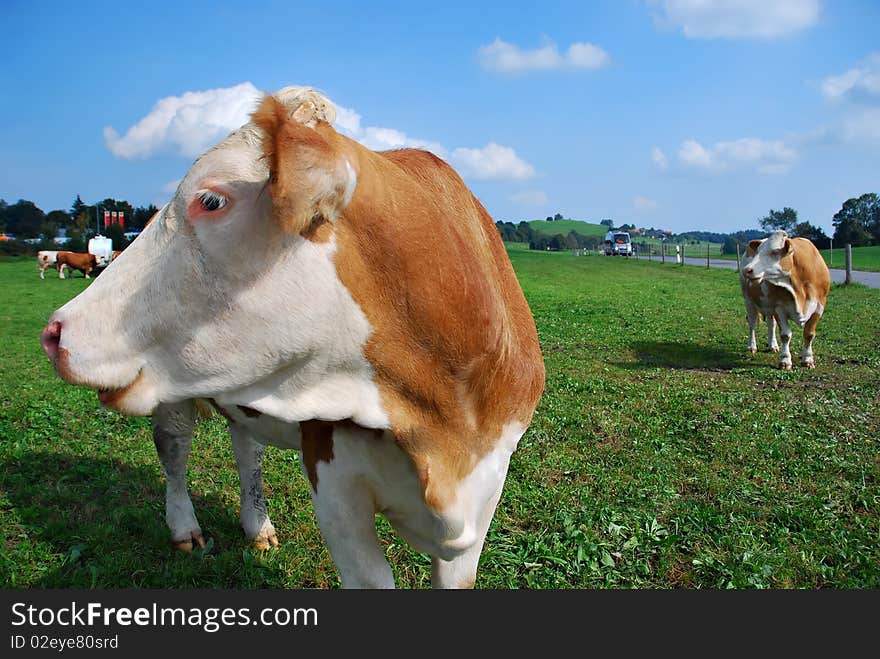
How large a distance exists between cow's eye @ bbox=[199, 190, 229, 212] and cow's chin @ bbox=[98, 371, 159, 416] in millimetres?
493

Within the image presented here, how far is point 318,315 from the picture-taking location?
5.87 feet

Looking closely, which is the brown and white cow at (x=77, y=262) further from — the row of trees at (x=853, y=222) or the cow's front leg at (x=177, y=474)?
the row of trees at (x=853, y=222)

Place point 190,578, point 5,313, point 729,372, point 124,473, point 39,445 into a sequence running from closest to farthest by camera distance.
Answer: point 190,578 < point 124,473 < point 39,445 < point 729,372 < point 5,313

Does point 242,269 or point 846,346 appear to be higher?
point 242,269

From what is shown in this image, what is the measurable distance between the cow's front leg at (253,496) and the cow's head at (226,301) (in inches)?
92.1

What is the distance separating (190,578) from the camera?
378cm

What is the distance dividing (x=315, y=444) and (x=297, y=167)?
933 mm

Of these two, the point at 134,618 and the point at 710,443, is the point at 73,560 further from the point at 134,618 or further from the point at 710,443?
the point at 710,443

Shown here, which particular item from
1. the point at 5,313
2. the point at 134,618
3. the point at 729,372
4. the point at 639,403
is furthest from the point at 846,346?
the point at 5,313

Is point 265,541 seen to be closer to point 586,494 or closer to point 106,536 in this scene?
point 106,536

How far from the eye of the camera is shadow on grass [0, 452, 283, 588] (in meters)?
3.76

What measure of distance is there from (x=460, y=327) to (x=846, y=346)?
11.7m

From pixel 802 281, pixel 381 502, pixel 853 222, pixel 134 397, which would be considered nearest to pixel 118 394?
pixel 134 397

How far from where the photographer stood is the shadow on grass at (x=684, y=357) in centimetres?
1023
